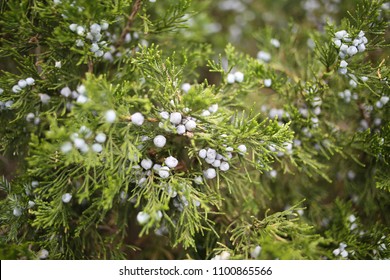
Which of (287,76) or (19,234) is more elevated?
(287,76)

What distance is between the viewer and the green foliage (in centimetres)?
82

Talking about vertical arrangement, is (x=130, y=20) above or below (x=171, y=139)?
above

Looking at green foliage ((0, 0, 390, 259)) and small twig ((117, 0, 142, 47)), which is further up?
small twig ((117, 0, 142, 47))

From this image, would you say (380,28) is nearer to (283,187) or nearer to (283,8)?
(283,187)

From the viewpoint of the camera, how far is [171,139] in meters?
0.99

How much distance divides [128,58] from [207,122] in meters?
0.33

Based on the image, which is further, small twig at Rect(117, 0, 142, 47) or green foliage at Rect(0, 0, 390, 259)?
small twig at Rect(117, 0, 142, 47)

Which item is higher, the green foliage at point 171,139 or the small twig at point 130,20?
the small twig at point 130,20

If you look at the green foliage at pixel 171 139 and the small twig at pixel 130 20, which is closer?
the green foliage at pixel 171 139

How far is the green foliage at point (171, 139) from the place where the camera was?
82 cm

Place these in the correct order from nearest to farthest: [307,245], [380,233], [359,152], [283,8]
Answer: [307,245], [380,233], [359,152], [283,8]
